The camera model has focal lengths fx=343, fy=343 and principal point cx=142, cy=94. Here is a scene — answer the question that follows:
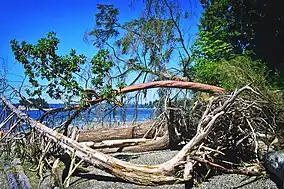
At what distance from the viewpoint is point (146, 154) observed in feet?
32.6

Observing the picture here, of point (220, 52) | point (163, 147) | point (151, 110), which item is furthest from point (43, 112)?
point (220, 52)

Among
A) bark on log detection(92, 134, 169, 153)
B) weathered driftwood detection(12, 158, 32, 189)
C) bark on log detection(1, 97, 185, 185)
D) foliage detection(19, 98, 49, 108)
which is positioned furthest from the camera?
bark on log detection(92, 134, 169, 153)

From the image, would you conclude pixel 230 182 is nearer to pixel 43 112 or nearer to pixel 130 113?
pixel 43 112

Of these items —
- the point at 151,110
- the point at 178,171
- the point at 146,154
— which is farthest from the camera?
the point at 151,110

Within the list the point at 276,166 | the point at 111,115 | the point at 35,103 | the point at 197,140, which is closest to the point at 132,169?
the point at 197,140

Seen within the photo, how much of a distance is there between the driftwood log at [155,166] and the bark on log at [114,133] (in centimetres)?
355

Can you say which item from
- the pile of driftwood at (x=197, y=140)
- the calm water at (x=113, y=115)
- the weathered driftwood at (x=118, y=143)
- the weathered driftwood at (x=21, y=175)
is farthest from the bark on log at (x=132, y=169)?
the weathered driftwood at (x=118, y=143)

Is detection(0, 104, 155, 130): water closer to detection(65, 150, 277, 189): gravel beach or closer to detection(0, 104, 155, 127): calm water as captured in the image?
detection(0, 104, 155, 127): calm water

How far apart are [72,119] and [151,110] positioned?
13.5ft

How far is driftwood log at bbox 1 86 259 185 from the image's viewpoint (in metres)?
6.10

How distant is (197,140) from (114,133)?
4.66m

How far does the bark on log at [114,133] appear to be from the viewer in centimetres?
1066

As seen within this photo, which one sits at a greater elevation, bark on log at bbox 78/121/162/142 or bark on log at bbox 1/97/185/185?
bark on log at bbox 78/121/162/142

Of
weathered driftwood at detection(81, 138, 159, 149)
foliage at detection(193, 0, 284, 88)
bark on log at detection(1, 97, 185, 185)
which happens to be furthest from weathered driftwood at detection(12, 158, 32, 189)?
foliage at detection(193, 0, 284, 88)
